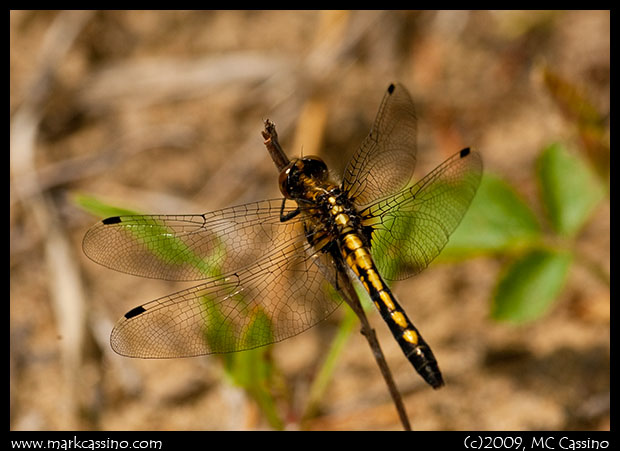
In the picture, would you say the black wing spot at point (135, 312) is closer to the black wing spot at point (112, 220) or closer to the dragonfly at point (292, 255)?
Answer: the dragonfly at point (292, 255)

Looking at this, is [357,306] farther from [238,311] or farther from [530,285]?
[530,285]

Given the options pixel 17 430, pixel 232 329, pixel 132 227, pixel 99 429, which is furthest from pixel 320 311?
pixel 17 430

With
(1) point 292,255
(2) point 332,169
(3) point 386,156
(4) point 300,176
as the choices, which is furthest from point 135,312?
(3) point 386,156

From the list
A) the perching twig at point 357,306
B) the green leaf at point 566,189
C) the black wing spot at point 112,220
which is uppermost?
the green leaf at point 566,189

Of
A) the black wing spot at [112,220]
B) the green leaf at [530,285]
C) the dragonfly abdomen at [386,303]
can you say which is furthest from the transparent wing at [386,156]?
the black wing spot at [112,220]

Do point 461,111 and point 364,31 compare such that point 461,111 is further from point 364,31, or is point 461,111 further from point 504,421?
point 504,421

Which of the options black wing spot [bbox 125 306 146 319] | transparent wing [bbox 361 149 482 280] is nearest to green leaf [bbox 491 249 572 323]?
transparent wing [bbox 361 149 482 280]
